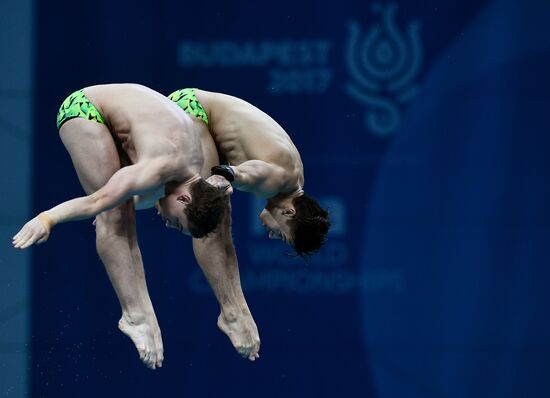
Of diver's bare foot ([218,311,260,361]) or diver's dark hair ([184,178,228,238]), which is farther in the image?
diver's bare foot ([218,311,260,361])

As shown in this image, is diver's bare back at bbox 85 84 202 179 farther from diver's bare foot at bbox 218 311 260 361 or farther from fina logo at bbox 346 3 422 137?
fina logo at bbox 346 3 422 137

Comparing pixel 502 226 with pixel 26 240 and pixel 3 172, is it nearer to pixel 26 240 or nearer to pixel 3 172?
pixel 3 172

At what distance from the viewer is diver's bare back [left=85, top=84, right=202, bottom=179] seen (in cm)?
526

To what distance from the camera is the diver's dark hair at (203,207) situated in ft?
17.5

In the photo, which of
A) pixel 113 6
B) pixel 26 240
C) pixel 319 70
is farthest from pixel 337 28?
pixel 26 240

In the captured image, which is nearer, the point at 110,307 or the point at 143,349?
the point at 143,349

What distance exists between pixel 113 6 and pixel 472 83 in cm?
235

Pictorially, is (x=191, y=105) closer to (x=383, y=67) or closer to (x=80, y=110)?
(x=80, y=110)

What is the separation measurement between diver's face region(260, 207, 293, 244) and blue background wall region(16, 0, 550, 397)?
1.47 metres

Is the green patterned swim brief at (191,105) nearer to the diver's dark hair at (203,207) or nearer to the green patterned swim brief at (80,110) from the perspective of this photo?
the green patterned swim brief at (80,110)

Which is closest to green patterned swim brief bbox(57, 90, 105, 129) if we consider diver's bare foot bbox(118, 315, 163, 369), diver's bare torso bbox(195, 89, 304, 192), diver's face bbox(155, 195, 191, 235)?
diver's face bbox(155, 195, 191, 235)

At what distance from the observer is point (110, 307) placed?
7.39m

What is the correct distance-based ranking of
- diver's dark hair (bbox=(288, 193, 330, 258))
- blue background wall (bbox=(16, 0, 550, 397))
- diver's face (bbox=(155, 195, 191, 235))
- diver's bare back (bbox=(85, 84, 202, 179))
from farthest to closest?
blue background wall (bbox=(16, 0, 550, 397)) → diver's dark hair (bbox=(288, 193, 330, 258)) → diver's face (bbox=(155, 195, 191, 235)) → diver's bare back (bbox=(85, 84, 202, 179))

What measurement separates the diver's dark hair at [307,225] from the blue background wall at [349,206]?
1.62 metres
